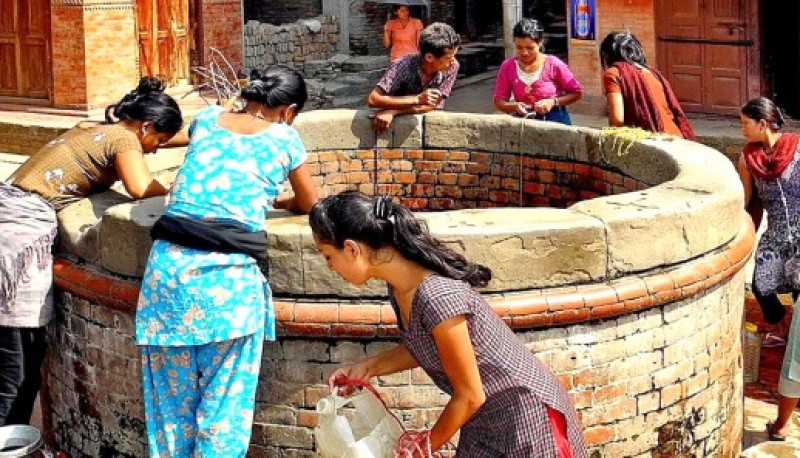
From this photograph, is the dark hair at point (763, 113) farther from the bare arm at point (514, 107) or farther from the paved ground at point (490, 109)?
the paved ground at point (490, 109)

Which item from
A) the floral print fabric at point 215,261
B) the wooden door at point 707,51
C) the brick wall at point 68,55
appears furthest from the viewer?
the brick wall at point 68,55

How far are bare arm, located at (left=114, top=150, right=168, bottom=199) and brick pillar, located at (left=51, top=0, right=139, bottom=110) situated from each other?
386 inches

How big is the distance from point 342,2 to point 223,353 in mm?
17253

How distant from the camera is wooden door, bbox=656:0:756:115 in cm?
1489

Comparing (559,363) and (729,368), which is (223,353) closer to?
(559,363)

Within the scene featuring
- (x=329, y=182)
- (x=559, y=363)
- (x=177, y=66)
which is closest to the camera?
(x=559, y=363)

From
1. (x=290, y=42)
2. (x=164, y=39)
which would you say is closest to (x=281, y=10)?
(x=290, y=42)

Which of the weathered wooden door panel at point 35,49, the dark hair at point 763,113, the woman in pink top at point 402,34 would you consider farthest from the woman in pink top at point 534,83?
the weathered wooden door panel at point 35,49

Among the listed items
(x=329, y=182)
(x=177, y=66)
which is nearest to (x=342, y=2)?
(x=177, y=66)

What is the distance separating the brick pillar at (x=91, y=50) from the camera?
15258mm

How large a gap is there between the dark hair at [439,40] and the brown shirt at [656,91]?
1.00 m

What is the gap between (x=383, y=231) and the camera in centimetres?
400

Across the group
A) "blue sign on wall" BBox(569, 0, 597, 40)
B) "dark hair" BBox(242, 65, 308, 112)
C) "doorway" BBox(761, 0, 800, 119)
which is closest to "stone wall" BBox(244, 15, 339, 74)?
"blue sign on wall" BBox(569, 0, 597, 40)

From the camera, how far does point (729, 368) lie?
20.1 ft
